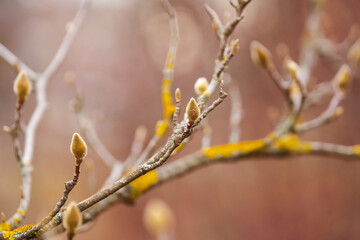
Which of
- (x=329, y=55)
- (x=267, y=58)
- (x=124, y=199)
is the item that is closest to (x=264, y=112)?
(x=329, y=55)

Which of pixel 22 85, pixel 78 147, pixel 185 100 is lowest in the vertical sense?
pixel 78 147

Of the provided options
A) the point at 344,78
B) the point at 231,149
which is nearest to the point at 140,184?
the point at 231,149

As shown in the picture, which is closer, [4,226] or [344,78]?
[4,226]

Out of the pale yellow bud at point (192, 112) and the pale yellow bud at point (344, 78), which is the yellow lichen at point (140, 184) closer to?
the pale yellow bud at point (192, 112)

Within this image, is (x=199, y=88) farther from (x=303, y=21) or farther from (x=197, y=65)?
(x=197, y=65)

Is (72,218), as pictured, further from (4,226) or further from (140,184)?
(140,184)
